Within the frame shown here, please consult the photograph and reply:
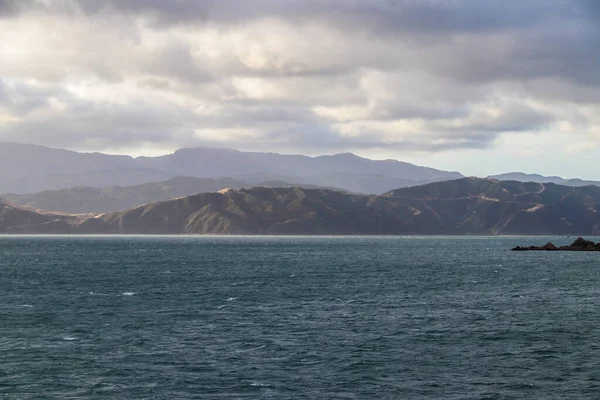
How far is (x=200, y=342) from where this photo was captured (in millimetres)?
71500

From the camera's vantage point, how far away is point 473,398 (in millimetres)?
51531

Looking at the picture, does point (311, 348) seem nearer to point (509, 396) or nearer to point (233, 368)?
point (233, 368)

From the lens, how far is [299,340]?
2876 inches

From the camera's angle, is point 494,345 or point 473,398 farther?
point 494,345

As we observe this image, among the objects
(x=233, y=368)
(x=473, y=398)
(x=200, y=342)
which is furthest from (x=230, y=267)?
(x=473, y=398)

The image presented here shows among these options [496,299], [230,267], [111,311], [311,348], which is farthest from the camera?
[230,267]

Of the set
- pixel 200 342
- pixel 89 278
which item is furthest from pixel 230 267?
pixel 200 342

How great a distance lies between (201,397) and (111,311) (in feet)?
152

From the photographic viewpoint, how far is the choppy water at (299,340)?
5491 centimetres

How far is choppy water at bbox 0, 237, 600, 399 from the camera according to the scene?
5491cm

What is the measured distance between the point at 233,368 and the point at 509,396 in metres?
23.0

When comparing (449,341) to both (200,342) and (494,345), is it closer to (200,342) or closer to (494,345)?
(494,345)

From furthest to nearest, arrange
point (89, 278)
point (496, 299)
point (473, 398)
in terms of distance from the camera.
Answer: point (89, 278) → point (496, 299) → point (473, 398)

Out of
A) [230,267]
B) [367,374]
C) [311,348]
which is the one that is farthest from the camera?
[230,267]
